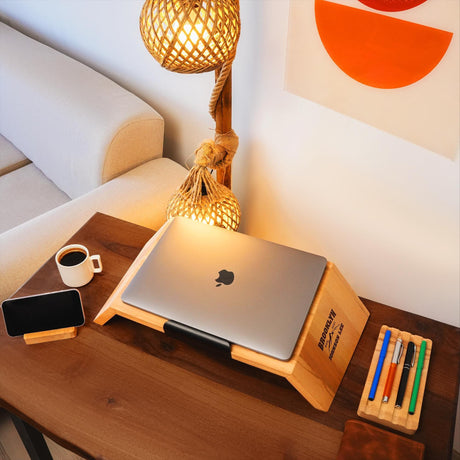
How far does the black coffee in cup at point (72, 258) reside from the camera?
0.97 metres

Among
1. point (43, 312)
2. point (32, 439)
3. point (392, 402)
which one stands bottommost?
point (32, 439)

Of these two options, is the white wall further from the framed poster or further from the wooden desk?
the wooden desk

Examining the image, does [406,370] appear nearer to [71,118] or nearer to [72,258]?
[72,258]

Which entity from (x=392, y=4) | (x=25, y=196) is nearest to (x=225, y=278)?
(x=392, y=4)

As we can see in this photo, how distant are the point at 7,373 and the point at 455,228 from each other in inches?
34.7

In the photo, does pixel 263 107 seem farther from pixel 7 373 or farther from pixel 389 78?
pixel 7 373

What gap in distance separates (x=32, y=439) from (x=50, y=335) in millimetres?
297

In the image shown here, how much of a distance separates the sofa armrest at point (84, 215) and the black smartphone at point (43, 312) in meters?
0.29

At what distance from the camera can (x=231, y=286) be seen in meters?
0.85

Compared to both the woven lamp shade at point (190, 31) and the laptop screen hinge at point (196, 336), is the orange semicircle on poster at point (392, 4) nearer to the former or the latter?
the woven lamp shade at point (190, 31)

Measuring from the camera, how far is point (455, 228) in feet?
3.25

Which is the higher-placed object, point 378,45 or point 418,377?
point 378,45

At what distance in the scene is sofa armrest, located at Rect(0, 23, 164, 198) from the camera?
1.41 meters

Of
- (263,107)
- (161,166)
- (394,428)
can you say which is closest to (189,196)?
(263,107)
